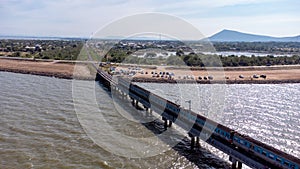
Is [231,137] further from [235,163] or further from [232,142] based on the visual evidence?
[235,163]

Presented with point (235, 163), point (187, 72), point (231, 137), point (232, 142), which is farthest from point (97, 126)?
point (187, 72)

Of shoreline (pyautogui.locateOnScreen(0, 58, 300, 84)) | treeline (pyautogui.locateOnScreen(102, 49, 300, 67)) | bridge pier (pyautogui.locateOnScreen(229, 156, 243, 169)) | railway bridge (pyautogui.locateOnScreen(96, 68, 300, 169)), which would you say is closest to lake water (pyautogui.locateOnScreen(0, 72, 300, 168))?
bridge pier (pyautogui.locateOnScreen(229, 156, 243, 169))

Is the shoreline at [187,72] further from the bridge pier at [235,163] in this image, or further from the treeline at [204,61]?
the bridge pier at [235,163]

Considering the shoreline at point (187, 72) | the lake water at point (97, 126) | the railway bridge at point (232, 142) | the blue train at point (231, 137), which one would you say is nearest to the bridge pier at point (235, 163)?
the railway bridge at point (232, 142)

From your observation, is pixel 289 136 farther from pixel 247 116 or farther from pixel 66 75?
pixel 66 75

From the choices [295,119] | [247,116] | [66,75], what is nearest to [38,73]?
[66,75]

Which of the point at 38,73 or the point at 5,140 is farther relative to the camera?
the point at 38,73

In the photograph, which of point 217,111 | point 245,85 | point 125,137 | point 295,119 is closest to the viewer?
Result: point 125,137
